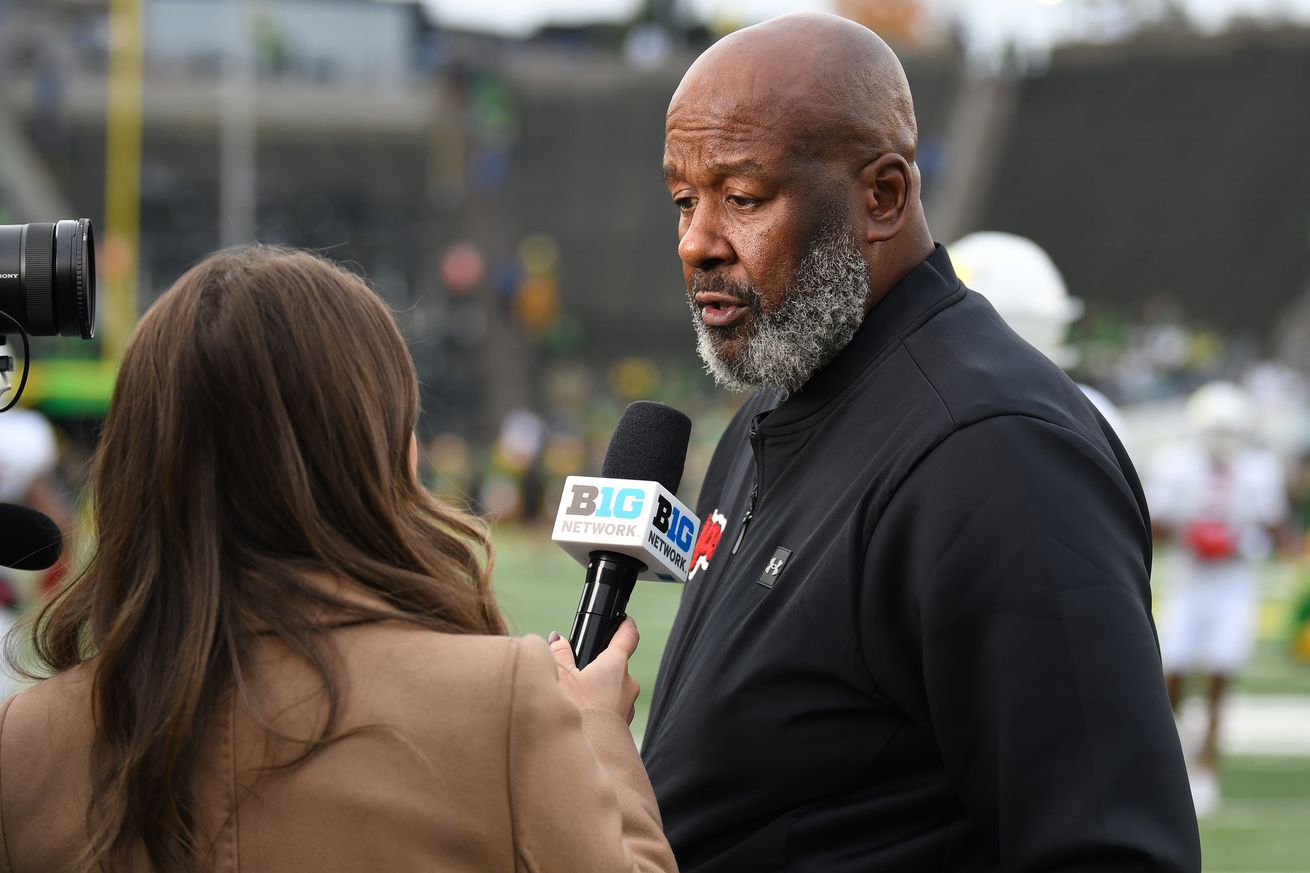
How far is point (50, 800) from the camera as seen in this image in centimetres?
169

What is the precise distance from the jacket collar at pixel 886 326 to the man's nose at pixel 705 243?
20cm

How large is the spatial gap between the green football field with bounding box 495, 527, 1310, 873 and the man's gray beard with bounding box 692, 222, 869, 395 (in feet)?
1.57

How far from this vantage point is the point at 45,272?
2.05 m

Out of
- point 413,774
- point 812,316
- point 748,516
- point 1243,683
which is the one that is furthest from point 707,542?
point 1243,683

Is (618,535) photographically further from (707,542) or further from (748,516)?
(707,542)

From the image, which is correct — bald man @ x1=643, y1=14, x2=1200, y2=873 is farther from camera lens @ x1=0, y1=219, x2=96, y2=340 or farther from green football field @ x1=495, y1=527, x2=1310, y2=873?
camera lens @ x1=0, y1=219, x2=96, y2=340

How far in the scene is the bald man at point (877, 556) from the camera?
1.71m

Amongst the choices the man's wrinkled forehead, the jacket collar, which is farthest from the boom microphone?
the man's wrinkled forehead

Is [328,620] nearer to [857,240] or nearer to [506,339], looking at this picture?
[857,240]

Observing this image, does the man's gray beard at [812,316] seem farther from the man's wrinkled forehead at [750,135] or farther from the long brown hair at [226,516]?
the long brown hair at [226,516]

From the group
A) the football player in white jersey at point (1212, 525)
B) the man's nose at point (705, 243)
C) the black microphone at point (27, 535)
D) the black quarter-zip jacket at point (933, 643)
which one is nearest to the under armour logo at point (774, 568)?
the black quarter-zip jacket at point (933, 643)

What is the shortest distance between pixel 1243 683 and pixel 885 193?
1016 centimetres

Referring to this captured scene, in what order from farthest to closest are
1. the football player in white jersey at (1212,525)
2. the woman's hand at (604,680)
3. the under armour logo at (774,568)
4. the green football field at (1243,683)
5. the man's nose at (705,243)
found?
the football player in white jersey at (1212,525) → the green football field at (1243,683) → the man's nose at (705,243) → the under armour logo at (774,568) → the woman's hand at (604,680)

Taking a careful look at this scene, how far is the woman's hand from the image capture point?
1856 mm
